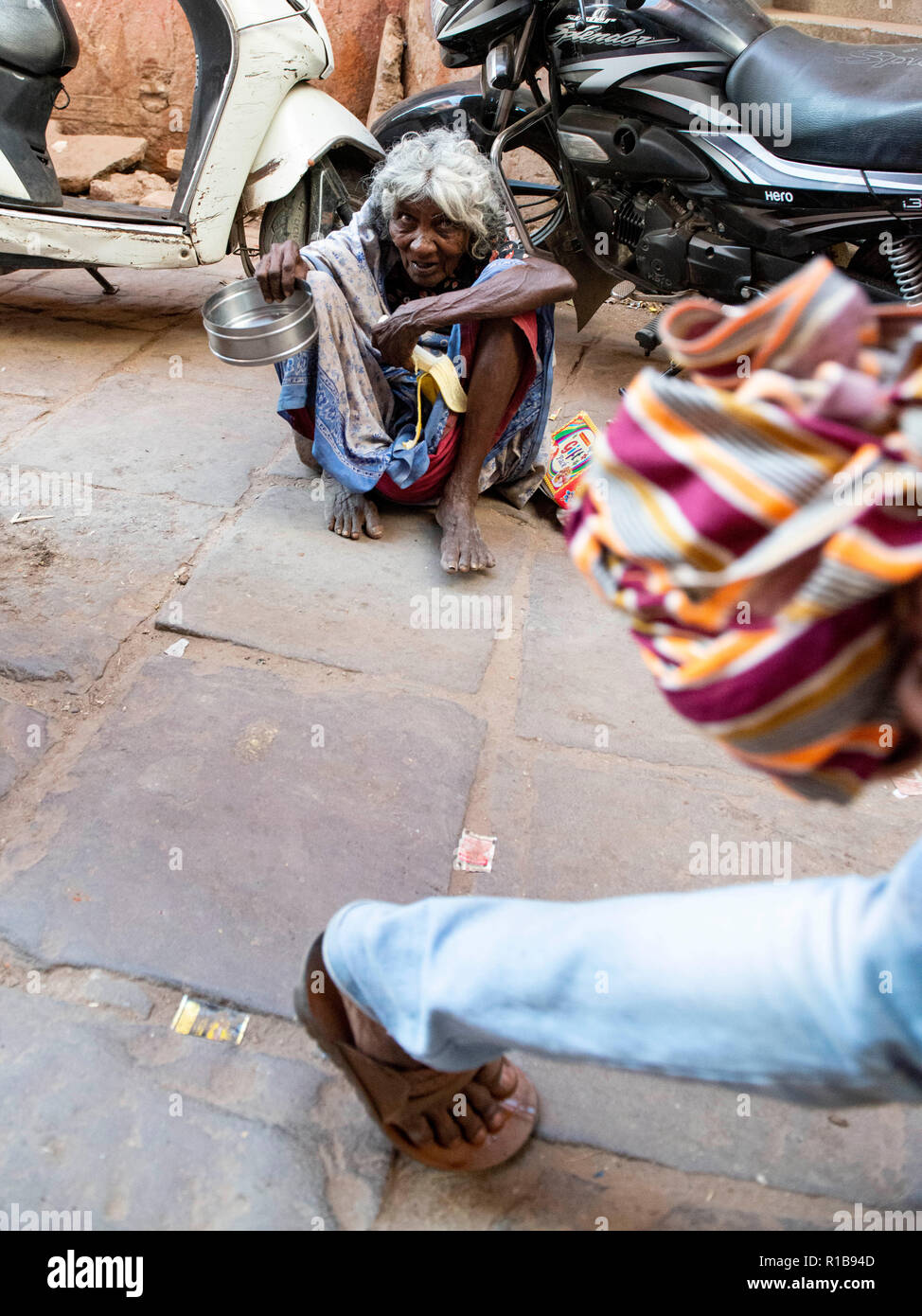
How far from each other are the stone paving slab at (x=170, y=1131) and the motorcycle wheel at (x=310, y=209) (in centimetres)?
303

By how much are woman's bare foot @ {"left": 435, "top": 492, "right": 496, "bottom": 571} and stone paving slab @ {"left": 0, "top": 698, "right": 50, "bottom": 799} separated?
1.04m

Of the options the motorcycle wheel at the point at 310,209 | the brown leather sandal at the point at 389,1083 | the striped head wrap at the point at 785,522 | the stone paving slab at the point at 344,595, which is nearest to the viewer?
the striped head wrap at the point at 785,522

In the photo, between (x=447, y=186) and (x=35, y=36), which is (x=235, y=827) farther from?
(x=35, y=36)

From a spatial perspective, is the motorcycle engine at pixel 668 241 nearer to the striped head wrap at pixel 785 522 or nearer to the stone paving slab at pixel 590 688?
the stone paving slab at pixel 590 688

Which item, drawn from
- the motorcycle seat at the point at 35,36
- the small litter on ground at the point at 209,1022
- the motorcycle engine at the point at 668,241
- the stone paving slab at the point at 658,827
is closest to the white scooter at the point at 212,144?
the motorcycle seat at the point at 35,36

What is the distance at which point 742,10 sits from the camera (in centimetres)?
279

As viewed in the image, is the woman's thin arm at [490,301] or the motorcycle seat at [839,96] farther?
the motorcycle seat at [839,96]

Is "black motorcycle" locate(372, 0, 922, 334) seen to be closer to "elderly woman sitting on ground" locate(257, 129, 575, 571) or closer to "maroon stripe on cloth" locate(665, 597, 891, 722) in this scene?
"elderly woman sitting on ground" locate(257, 129, 575, 571)

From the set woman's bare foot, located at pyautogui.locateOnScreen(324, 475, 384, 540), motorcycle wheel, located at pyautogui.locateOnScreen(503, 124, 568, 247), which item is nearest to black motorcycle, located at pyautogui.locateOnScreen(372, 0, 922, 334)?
motorcycle wheel, located at pyautogui.locateOnScreen(503, 124, 568, 247)

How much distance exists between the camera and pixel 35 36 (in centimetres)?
330

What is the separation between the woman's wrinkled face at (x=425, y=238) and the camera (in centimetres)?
239

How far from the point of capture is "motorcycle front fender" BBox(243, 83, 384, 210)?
341 centimetres

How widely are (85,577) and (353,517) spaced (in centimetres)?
70
